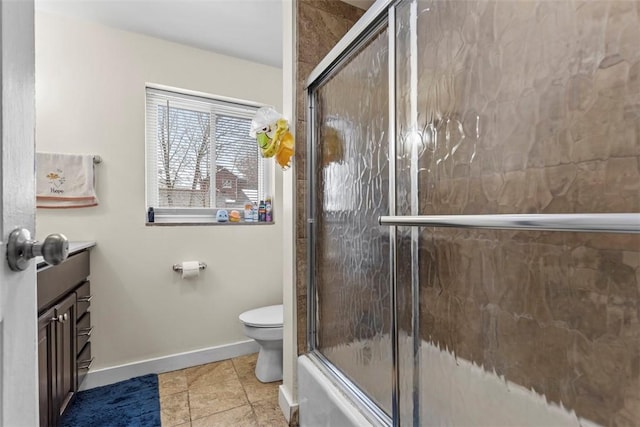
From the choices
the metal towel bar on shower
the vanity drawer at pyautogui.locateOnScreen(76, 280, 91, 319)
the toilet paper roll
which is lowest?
the vanity drawer at pyautogui.locateOnScreen(76, 280, 91, 319)

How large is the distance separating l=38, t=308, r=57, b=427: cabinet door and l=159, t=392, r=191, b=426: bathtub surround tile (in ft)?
1.55

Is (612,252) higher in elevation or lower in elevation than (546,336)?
higher

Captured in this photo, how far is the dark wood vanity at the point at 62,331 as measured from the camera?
120 cm

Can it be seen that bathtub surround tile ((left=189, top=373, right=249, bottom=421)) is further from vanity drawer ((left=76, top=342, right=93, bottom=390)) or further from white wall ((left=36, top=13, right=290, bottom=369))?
vanity drawer ((left=76, top=342, right=93, bottom=390))

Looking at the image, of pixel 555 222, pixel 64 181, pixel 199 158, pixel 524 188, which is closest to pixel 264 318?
pixel 199 158

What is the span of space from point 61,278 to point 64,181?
2.39 feet

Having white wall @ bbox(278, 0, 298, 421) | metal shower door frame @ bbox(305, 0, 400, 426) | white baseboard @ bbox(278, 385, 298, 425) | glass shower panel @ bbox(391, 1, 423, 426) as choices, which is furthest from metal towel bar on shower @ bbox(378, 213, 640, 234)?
white baseboard @ bbox(278, 385, 298, 425)

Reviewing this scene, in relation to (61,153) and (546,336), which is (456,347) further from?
(61,153)

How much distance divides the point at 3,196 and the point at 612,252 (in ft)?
4.37

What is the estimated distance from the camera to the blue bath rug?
1536mm

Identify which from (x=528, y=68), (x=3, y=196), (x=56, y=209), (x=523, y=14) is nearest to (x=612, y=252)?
(x=528, y=68)

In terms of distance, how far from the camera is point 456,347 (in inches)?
41.9

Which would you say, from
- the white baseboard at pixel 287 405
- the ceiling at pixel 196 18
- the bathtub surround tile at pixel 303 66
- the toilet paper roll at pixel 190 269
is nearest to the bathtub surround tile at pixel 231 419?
the white baseboard at pixel 287 405

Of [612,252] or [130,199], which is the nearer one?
[612,252]
